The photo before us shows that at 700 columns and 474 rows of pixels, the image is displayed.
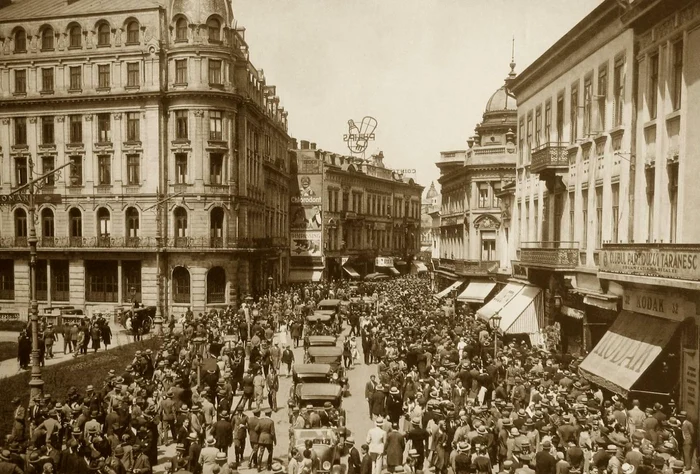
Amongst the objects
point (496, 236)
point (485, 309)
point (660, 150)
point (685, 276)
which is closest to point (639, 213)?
point (660, 150)

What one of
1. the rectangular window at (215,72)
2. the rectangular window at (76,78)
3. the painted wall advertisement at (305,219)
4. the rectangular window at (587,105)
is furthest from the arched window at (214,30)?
the rectangular window at (587,105)

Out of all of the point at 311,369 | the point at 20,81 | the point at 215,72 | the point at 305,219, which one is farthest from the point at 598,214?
the point at 305,219

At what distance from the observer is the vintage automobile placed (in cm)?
1459

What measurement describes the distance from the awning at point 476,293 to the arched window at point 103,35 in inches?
1148

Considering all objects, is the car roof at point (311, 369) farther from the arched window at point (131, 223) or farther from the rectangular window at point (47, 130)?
the rectangular window at point (47, 130)

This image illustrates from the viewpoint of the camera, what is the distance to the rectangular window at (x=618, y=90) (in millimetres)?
22953

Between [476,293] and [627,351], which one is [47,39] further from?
[627,351]

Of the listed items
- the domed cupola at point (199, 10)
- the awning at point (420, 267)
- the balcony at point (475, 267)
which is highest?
the domed cupola at point (199, 10)

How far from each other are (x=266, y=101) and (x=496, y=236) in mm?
24820

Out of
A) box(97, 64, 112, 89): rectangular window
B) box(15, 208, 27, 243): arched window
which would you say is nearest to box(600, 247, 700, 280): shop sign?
box(97, 64, 112, 89): rectangular window

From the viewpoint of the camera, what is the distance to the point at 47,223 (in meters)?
50.5

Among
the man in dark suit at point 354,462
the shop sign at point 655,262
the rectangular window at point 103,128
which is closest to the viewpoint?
the man in dark suit at point 354,462

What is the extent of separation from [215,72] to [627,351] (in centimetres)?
3578

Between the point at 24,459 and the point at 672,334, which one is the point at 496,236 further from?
the point at 24,459
